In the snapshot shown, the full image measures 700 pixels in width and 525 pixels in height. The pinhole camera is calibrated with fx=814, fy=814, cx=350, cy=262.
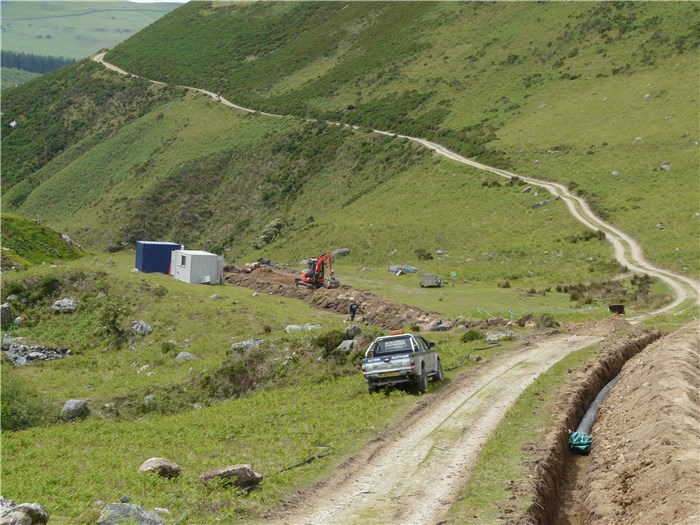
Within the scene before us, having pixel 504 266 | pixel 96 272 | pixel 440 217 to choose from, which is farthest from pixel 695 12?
pixel 96 272

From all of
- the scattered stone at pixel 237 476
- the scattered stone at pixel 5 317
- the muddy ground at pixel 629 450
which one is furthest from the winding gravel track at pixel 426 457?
the scattered stone at pixel 5 317

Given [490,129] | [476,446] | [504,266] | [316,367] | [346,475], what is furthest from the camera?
[490,129]

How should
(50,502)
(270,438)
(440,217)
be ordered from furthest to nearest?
1. (440,217)
2. (270,438)
3. (50,502)

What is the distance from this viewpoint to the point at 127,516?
14203 millimetres

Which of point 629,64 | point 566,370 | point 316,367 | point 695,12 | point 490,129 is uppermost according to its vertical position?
point 695,12

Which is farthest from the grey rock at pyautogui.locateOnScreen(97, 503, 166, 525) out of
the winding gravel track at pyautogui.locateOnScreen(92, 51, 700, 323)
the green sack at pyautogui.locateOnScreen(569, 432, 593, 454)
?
the winding gravel track at pyautogui.locateOnScreen(92, 51, 700, 323)

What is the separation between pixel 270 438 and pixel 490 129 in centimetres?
8968

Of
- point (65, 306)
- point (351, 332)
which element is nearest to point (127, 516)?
point (351, 332)

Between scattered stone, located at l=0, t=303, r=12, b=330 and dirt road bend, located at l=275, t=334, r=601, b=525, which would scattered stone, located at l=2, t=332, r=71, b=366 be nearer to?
scattered stone, located at l=0, t=303, r=12, b=330

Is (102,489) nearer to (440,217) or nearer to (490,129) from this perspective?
(440,217)

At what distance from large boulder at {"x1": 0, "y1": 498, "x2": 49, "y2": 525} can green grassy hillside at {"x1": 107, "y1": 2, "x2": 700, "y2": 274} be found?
5424 centimetres

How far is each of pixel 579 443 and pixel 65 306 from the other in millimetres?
35135

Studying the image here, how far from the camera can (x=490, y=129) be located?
106m

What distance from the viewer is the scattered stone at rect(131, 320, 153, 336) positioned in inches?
1753
